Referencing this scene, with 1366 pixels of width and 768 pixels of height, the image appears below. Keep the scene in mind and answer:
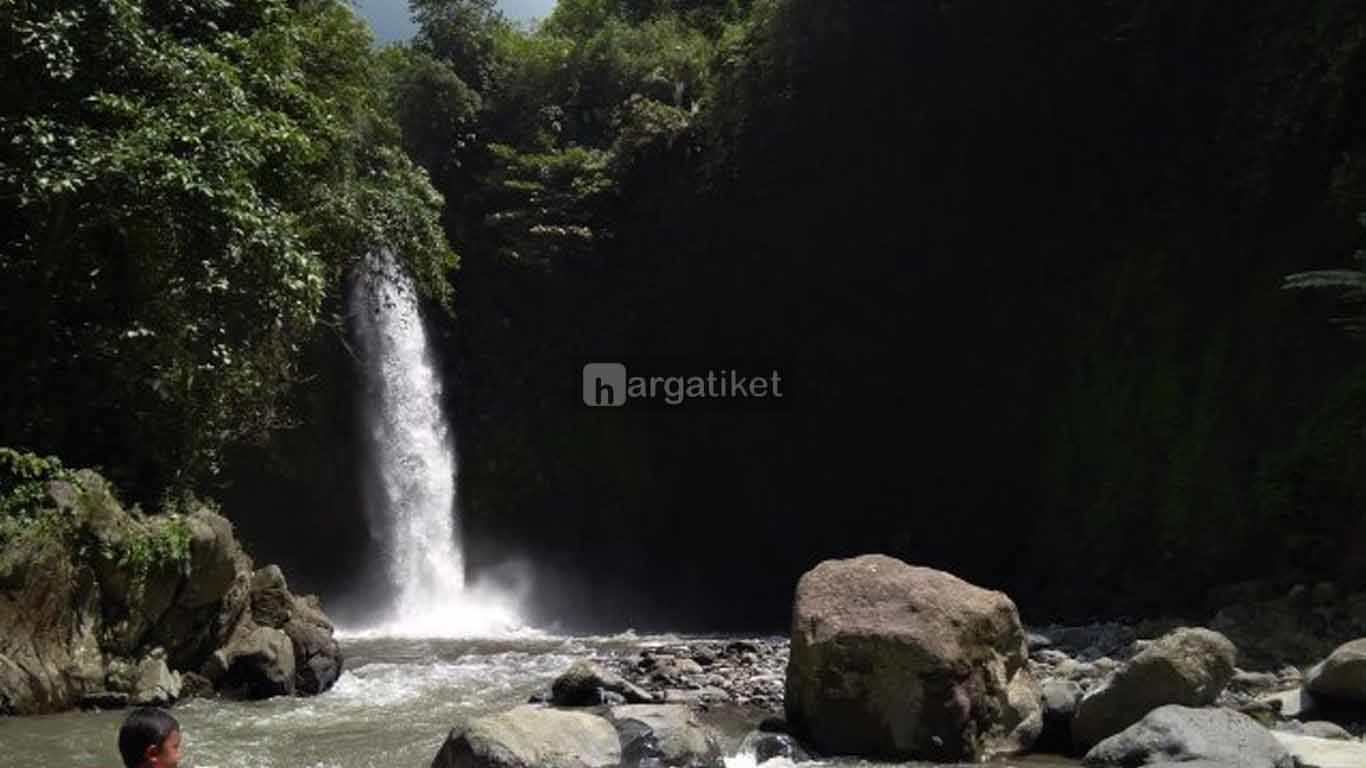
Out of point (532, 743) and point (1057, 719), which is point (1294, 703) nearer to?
point (1057, 719)

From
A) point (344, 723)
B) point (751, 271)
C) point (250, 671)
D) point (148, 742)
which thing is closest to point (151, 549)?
point (250, 671)

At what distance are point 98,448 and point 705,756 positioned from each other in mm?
7031

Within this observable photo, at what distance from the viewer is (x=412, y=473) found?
76.3 feet

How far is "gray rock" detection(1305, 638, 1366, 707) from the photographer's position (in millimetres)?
9008

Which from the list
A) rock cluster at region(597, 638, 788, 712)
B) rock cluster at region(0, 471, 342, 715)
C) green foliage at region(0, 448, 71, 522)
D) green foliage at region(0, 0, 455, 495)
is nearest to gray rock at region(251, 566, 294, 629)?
rock cluster at region(0, 471, 342, 715)

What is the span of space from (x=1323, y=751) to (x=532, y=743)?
183 inches

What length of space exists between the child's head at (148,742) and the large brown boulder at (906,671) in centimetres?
585

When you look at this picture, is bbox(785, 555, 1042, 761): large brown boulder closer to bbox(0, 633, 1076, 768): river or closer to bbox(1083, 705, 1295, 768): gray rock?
bbox(0, 633, 1076, 768): river

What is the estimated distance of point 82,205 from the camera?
1088 centimetres

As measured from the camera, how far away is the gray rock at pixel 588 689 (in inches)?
414

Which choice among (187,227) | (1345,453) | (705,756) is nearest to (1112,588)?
(1345,453)

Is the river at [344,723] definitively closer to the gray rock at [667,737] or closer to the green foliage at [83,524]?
the gray rock at [667,737]

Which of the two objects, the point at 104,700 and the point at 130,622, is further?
the point at 130,622

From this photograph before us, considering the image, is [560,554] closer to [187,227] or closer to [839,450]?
[839,450]
